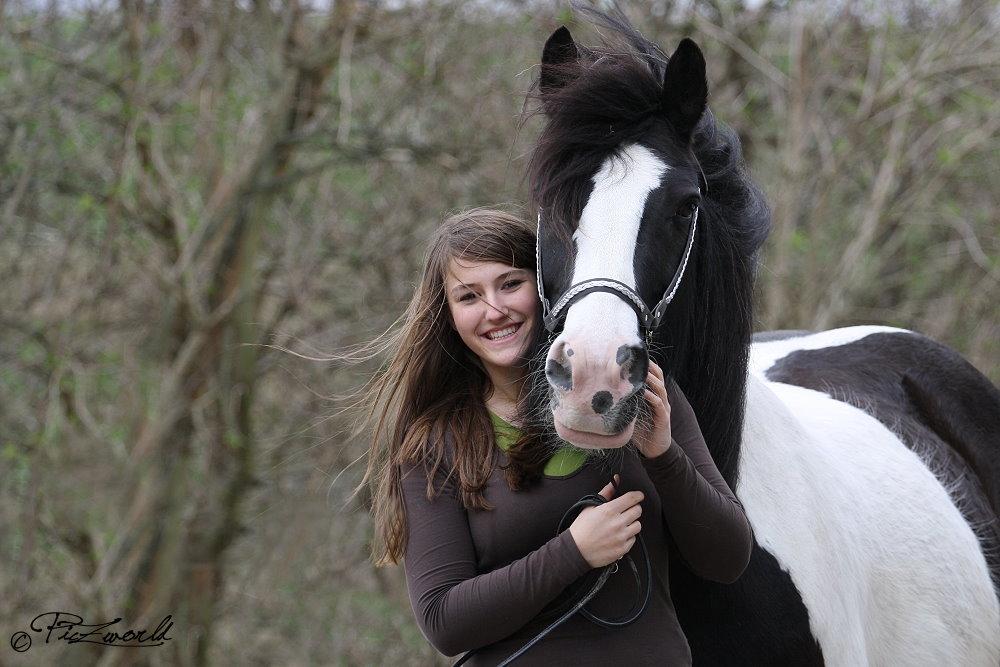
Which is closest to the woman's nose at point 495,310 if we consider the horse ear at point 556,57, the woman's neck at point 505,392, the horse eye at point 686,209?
the woman's neck at point 505,392

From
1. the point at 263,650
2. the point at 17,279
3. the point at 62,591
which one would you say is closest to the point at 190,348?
the point at 17,279

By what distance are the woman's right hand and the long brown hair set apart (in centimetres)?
18

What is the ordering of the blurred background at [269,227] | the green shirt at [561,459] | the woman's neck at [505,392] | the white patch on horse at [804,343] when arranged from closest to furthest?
the green shirt at [561,459]
the woman's neck at [505,392]
the white patch on horse at [804,343]
the blurred background at [269,227]

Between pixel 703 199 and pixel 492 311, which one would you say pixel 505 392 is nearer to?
pixel 492 311

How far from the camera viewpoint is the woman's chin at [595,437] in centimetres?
172

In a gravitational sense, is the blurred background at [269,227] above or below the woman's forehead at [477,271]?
below

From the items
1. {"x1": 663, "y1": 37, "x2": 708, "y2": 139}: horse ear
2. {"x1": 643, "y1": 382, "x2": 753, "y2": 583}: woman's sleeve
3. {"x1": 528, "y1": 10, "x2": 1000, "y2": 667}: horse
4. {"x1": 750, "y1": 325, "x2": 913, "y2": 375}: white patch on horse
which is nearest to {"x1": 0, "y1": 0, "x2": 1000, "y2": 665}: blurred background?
{"x1": 750, "y1": 325, "x2": 913, "y2": 375}: white patch on horse

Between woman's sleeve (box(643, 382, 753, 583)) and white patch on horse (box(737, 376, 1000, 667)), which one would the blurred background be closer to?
white patch on horse (box(737, 376, 1000, 667))

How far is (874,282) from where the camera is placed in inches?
266

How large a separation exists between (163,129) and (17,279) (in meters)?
1.11

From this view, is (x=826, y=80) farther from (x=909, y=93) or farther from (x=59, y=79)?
(x=59, y=79)

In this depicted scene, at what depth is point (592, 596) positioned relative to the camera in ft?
6.04

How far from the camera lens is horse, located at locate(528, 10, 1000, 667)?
1.83 metres

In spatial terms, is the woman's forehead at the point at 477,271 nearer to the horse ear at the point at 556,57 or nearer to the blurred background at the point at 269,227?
the horse ear at the point at 556,57
